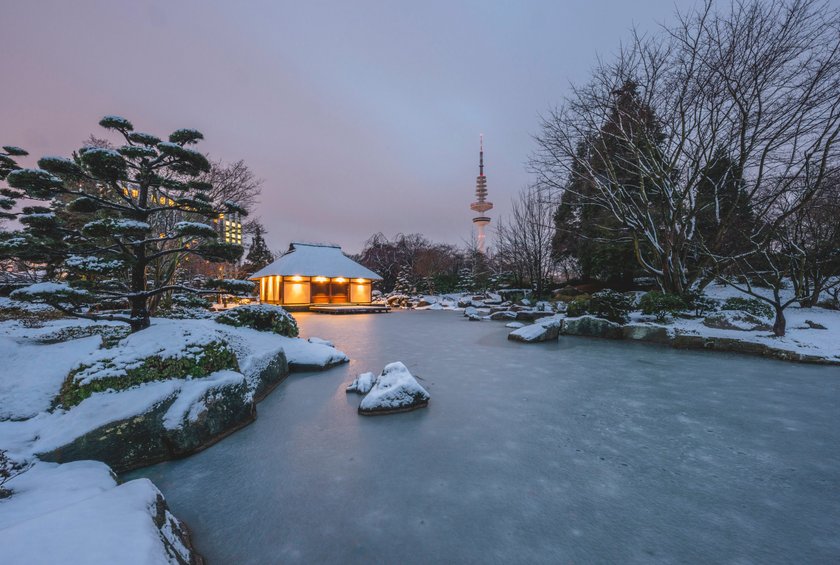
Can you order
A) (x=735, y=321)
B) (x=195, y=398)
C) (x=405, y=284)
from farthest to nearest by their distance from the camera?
(x=405, y=284) < (x=735, y=321) < (x=195, y=398)

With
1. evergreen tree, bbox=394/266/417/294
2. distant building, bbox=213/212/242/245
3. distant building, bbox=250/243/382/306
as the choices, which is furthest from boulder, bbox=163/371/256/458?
evergreen tree, bbox=394/266/417/294

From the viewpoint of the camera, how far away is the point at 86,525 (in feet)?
4.59

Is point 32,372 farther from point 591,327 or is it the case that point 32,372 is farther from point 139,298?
point 591,327

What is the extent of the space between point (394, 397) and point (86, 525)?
9.23 feet

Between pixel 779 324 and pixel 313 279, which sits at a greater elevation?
pixel 313 279

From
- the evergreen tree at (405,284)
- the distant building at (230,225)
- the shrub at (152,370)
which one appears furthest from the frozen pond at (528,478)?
the evergreen tree at (405,284)

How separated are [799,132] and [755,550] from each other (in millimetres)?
11264

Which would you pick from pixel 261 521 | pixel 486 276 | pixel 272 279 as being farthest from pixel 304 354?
pixel 486 276

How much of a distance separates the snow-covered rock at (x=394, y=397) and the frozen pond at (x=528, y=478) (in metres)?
0.17

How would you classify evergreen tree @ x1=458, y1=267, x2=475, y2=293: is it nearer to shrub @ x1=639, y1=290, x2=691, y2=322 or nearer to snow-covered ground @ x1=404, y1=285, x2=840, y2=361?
snow-covered ground @ x1=404, y1=285, x2=840, y2=361

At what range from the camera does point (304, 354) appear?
590cm

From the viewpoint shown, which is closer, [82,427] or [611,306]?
[82,427]

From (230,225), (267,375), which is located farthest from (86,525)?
(230,225)

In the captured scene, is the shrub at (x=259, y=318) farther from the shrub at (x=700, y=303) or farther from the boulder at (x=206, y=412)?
the shrub at (x=700, y=303)
